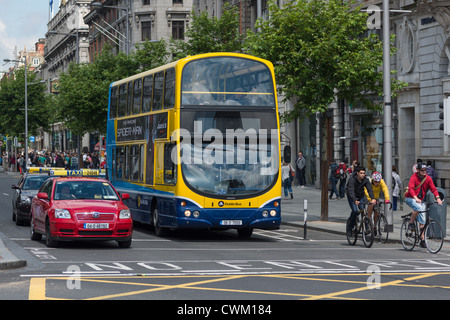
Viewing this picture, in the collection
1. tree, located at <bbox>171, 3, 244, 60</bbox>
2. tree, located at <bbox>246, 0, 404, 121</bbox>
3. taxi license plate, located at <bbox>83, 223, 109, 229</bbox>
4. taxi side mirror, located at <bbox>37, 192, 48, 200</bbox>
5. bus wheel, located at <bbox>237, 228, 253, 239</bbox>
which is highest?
tree, located at <bbox>171, 3, 244, 60</bbox>

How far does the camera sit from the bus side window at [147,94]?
22.6 m

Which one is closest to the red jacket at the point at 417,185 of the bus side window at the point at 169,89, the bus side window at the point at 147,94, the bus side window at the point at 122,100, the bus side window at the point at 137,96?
the bus side window at the point at 169,89

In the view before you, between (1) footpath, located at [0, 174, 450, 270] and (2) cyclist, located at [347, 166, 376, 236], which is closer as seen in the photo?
(1) footpath, located at [0, 174, 450, 270]

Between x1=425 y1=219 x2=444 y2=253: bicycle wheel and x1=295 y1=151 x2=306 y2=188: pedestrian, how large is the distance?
24.6 m

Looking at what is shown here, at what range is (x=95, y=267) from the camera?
48.0 feet

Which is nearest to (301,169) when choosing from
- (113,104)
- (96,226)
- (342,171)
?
(342,171)

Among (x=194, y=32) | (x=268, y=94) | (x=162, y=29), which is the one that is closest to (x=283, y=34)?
(x=268, y=94)

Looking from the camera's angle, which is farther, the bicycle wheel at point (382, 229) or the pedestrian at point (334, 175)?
the pedestrian at point (334, 175)

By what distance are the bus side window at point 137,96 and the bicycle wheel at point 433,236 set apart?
29.2 ft

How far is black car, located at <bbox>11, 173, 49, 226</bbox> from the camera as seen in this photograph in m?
25.0

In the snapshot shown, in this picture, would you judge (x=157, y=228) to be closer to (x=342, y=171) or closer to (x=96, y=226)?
(x=96, y=226)

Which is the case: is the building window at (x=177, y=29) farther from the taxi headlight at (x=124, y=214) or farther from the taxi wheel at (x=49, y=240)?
the taxi headlight at (x=124, y=214)

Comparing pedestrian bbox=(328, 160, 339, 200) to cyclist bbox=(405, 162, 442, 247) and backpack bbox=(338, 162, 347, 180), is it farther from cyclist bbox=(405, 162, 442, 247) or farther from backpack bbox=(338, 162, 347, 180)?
cyclist bbox=(405, 162, 442, 247)

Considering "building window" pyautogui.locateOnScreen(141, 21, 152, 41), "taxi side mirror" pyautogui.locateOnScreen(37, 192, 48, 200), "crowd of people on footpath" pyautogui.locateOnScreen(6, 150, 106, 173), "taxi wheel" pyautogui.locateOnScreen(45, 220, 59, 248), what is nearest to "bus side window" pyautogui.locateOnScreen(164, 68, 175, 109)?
"taxi side mirror" pyautogui.locateOnScreen(37, 192, 48, 200)
